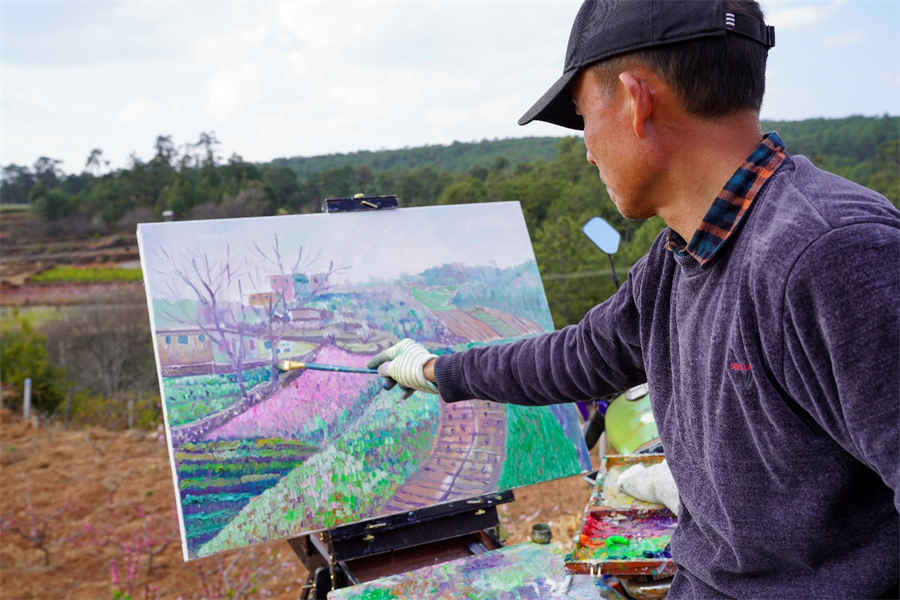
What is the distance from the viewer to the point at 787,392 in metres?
1.00

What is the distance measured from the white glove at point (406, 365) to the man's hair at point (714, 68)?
1097 millimetres

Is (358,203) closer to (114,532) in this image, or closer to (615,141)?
(615,141)

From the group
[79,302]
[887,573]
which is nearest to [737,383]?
[887,573]

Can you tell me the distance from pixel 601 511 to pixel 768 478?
3.05 feet

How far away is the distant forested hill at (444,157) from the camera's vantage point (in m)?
9.97

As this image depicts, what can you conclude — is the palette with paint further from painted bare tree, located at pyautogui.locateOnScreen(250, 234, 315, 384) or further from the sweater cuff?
painted bare tree, located at pyautogui.locateOnScreen(250, 234, 315, 384)

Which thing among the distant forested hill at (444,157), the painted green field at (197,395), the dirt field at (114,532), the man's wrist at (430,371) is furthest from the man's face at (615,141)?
the distant forested hill at (444,157)

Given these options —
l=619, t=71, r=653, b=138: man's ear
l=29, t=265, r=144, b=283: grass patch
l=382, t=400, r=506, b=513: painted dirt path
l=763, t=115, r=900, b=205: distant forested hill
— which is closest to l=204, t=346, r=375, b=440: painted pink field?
l=382, t=400, r=506, b=513: painted dirt path

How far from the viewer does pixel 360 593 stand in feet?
5.79

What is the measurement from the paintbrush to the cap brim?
3.66 ft

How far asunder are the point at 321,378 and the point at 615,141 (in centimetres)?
135

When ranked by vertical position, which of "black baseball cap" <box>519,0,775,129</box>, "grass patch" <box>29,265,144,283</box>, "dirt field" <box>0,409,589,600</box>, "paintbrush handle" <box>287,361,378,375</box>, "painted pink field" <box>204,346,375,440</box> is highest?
"black baseball cap" <box>519,0,775,129</box>

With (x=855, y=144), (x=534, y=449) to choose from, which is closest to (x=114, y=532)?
(x=534, y=449)

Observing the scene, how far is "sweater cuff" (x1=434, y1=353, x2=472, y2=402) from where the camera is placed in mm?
1908
